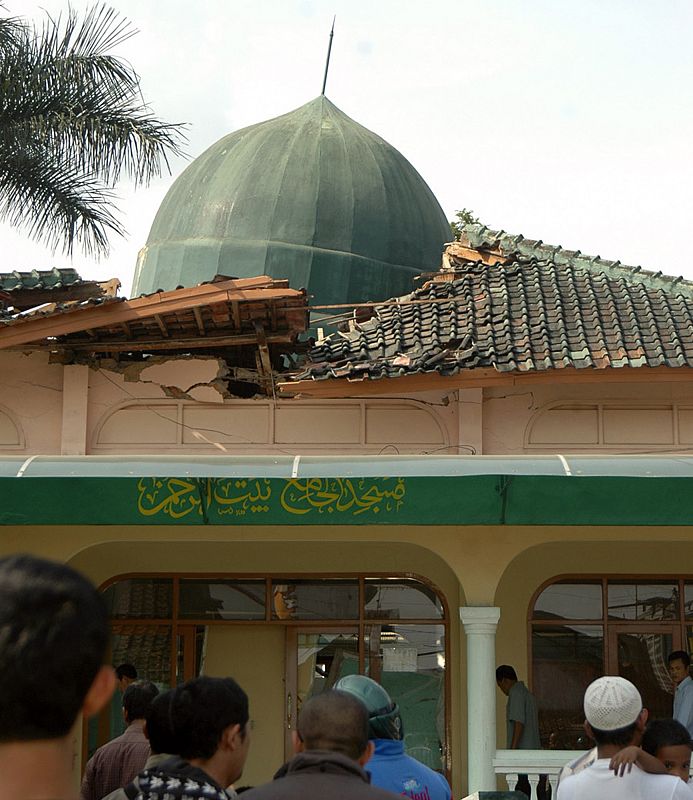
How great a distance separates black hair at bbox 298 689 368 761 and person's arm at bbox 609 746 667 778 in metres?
0.99

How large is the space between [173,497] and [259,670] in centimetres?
345

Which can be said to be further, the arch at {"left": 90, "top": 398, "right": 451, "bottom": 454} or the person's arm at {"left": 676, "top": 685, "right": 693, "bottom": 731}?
the arch at {"left": 90, "top": 398, "right": 451, "bottom": 454}

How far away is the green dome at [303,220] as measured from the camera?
15.4 meters

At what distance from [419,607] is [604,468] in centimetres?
351

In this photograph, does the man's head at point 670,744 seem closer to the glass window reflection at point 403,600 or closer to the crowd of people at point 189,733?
the crowd of people at point 189,733

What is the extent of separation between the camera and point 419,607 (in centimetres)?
1218

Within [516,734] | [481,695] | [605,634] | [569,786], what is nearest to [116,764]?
[569,786]

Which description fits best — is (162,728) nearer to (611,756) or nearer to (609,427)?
(611,756)

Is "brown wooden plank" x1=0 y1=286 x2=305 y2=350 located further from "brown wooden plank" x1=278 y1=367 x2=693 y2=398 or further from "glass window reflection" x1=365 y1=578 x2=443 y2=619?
"glass window reflection" x1=365 y1=578 x2=443 y2=619

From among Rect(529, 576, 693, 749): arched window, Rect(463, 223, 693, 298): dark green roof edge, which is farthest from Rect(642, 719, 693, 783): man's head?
Rect(463, 223, 693, 298): dark green roof edge

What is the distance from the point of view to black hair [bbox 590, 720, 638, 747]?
388 cm

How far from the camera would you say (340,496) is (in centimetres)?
940

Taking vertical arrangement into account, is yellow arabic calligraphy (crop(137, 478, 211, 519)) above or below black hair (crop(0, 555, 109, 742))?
above

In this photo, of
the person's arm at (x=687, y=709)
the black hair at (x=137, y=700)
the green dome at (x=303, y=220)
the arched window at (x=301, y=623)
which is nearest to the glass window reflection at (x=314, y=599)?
the arched window at (x=301, y=623)
